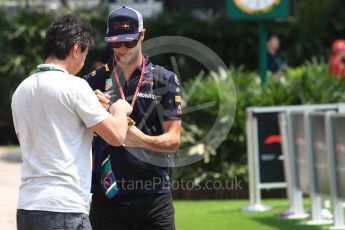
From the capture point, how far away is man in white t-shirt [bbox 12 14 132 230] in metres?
4.54

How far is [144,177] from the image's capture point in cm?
539

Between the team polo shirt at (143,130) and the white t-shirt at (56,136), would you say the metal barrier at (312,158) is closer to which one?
the team polo shirt at (143,130)

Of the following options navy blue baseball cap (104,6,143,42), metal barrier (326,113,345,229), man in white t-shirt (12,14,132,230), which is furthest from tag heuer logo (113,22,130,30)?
metal barrier (326,113,345,229)

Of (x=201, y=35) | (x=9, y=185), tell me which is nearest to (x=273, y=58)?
(x=201, y=35)

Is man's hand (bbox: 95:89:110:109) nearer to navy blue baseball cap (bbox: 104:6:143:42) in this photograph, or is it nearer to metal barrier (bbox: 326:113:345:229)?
navy blue baseball cap (bbox: 104:6:143:42)

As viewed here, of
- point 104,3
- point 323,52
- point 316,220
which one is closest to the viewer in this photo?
point 316,220

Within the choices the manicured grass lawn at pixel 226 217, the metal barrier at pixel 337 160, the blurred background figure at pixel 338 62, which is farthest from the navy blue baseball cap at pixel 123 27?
the blurred background figure at pixel 338 62

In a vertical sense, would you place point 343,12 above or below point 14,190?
above

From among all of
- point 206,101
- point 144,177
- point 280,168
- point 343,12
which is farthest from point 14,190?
point 343,12

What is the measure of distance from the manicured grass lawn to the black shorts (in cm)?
465

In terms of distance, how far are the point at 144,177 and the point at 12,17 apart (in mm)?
17449

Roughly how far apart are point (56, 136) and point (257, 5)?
1061 centimetres

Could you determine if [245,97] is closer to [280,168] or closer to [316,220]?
[280,168]

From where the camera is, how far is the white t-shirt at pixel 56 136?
14.9ft
